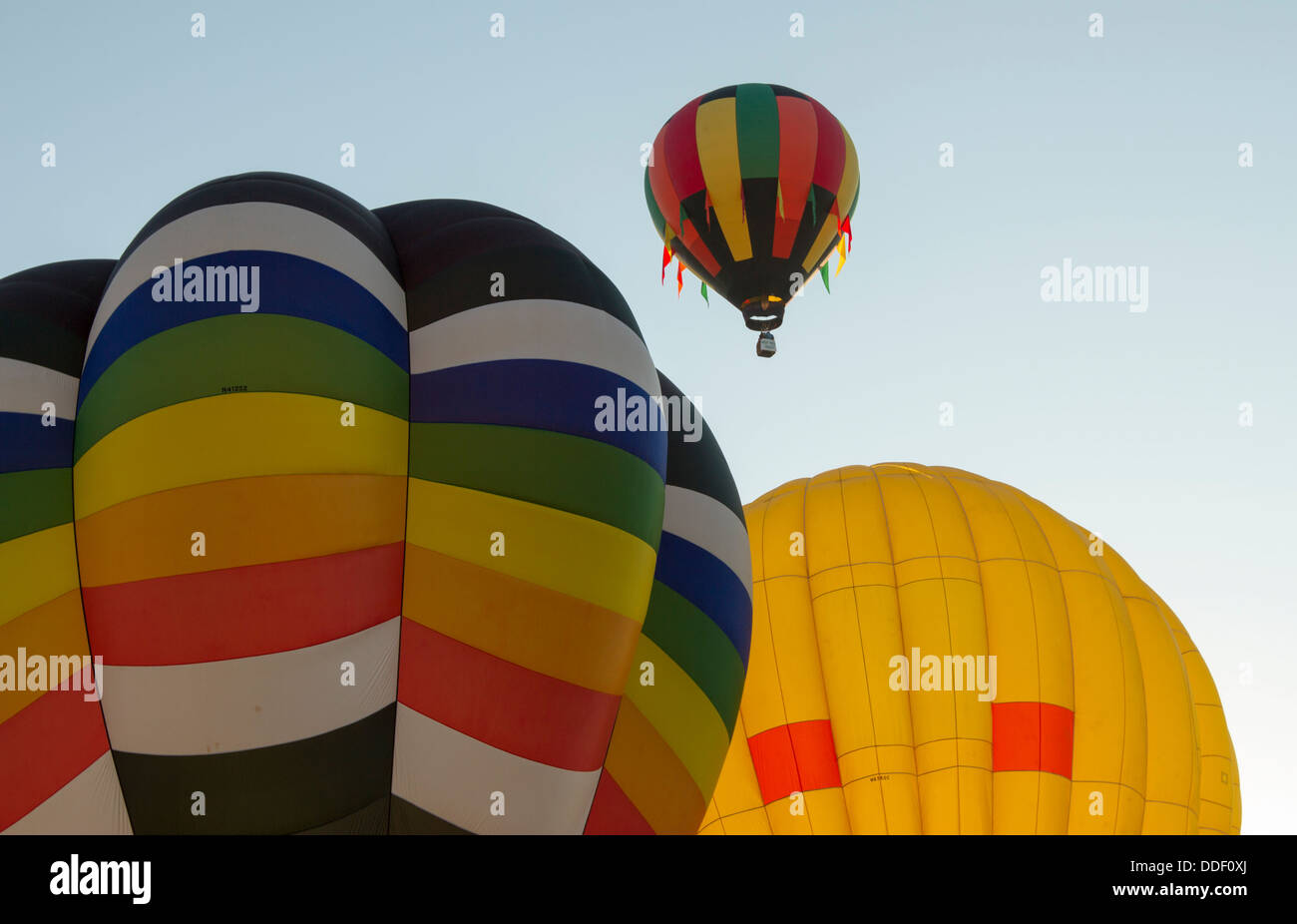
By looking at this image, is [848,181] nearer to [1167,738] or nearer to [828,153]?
[828,153]

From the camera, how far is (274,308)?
4203 mm

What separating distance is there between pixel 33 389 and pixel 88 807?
51.6 inches

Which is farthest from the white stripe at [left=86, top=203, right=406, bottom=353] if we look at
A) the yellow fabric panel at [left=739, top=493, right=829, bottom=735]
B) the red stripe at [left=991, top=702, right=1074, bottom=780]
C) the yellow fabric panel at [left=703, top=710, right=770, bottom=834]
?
the red stripe at [left=991, top=702, right=1074, bottom=780]

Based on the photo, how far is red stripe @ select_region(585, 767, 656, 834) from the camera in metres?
4.61

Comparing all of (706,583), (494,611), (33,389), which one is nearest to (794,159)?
(706,583)

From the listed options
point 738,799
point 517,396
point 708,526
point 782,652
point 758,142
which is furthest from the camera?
point 758,142

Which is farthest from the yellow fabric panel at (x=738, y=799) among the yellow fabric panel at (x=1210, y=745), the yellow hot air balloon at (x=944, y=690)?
the yellow fabric panel at (x=1210, y=745)

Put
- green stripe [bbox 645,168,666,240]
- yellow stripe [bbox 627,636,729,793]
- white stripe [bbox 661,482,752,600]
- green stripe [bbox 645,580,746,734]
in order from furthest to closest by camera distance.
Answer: green stripe [bbox 645,168,666,240], white stripe [bbox 661,482,752,600], green stripe [bbox 645,580,746,734], yellow stripe [bbox 627,636,729,793]

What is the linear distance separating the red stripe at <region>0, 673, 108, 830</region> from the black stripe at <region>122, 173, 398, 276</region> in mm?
1511

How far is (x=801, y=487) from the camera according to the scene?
31.6 ft

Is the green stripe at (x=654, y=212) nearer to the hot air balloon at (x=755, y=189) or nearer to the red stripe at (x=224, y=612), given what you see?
the hot air balloon at (x=755, y=189)

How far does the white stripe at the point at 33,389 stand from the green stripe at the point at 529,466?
3.63 ft

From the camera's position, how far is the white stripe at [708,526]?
17.1 feet

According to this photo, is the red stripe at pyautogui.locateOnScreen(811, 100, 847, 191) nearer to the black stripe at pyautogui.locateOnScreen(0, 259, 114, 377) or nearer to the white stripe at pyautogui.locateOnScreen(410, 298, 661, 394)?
the white stripe at pyautogui.locateOnScreen(410, 298, 661, 394)
